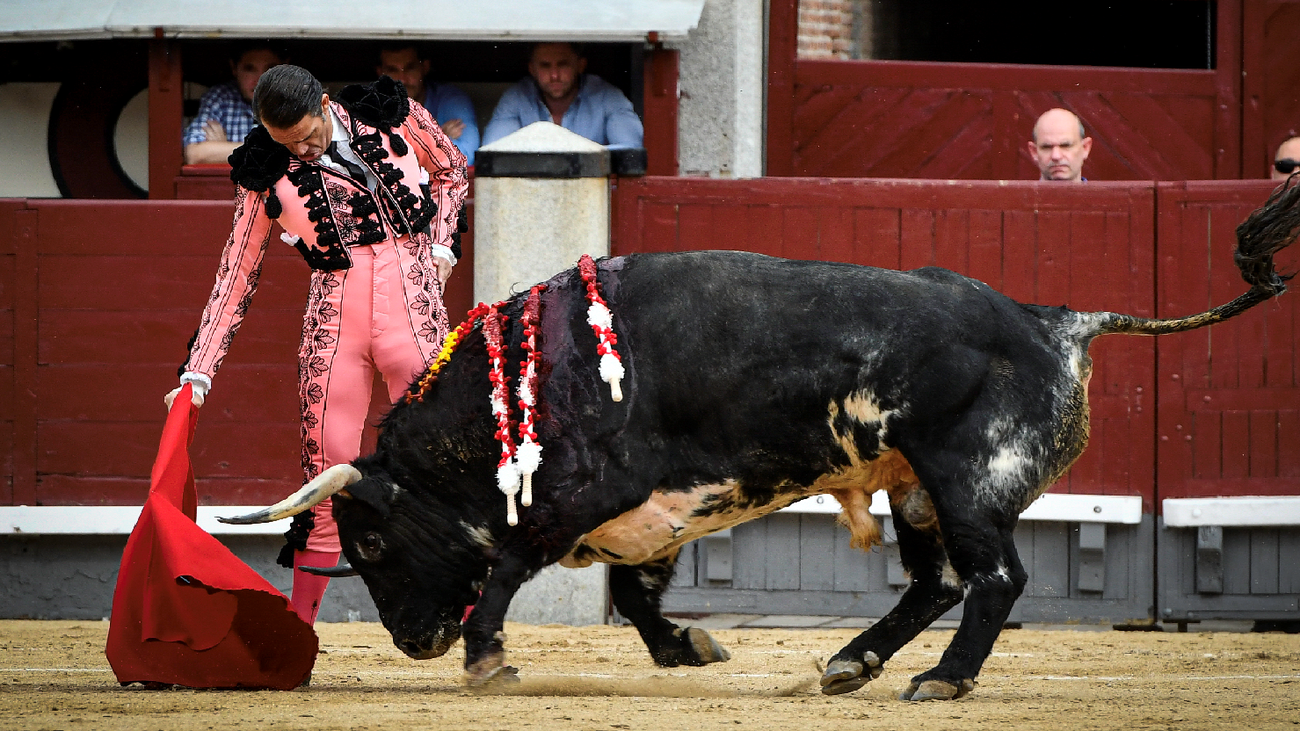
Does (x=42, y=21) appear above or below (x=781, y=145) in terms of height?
above

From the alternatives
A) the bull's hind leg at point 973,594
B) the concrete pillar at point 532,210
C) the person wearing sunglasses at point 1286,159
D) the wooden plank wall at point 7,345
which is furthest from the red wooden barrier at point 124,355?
the person wearing sunglasses at point 1286,159

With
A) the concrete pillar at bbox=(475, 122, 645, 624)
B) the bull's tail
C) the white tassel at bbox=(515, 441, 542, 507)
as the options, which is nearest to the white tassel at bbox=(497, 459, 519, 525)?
the white tassel at bbox=(515, 441, 542, 507)

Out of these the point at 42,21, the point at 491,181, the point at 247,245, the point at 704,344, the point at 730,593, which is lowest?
the point at 730,593

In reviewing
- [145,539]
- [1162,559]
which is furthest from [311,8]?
[1162,559]

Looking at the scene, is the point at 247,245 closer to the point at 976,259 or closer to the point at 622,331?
the point at 622,331

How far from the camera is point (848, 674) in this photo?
3.88m

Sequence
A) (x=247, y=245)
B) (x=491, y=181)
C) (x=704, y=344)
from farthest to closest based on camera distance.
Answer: (x=491, y=181) < (x=247, y=245) < (x=704, y=344)

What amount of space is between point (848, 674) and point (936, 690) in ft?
0.78

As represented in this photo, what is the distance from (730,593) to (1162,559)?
1625 mm

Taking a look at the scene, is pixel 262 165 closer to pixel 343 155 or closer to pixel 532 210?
pixel 343 155

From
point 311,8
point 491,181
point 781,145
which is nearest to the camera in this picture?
point 491,181

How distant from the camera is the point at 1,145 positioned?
335 inches

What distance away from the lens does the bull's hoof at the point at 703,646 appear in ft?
14.1

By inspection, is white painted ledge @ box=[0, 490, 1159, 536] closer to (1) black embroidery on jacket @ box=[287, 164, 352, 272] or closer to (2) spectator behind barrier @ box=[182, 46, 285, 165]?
Answer: (1) black embroidery on jacket @ box=[287, 164, 352, 272]
